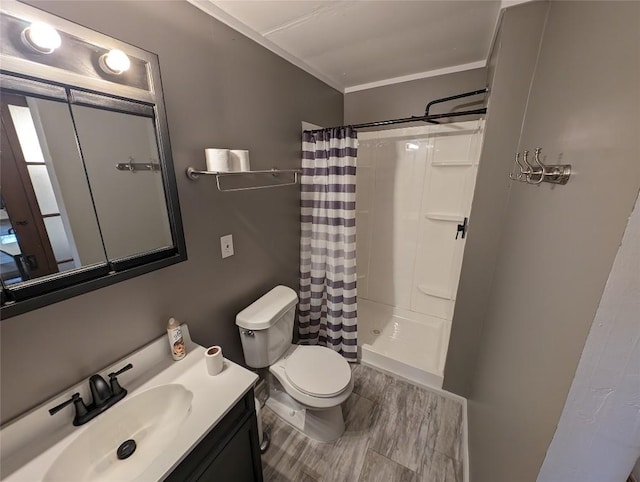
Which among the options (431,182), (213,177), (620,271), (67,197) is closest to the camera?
(620,271)

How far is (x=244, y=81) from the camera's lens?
1349 mm

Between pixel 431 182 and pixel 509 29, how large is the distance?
1.14 meters

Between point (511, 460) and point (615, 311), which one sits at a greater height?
point (615, 311)

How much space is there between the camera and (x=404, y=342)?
2.18 metres

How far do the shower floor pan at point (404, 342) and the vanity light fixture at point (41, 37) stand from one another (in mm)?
2307

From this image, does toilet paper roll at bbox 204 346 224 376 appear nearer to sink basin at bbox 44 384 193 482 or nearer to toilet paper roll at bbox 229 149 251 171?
sink basin at bbox 44 384 193 482

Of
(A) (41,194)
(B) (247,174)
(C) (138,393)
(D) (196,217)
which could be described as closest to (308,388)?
(C) (138,393)

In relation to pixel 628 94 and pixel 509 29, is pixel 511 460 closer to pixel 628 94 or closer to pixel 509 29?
pixel 628 94

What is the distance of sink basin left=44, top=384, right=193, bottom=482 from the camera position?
2.56 feet

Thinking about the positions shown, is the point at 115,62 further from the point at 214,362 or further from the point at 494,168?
the point at 494,168

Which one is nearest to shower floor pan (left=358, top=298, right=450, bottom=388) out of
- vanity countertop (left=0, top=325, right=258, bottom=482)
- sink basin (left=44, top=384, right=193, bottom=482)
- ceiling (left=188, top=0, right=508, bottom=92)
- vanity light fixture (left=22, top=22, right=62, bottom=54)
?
vanity countertop (left=0, top=325, right=258, bottom=482)

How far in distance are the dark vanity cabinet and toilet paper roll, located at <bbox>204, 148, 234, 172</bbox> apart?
3.22 ft

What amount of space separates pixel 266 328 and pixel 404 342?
4.49 ft

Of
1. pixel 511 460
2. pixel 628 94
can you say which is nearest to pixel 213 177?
pixel 628 94
